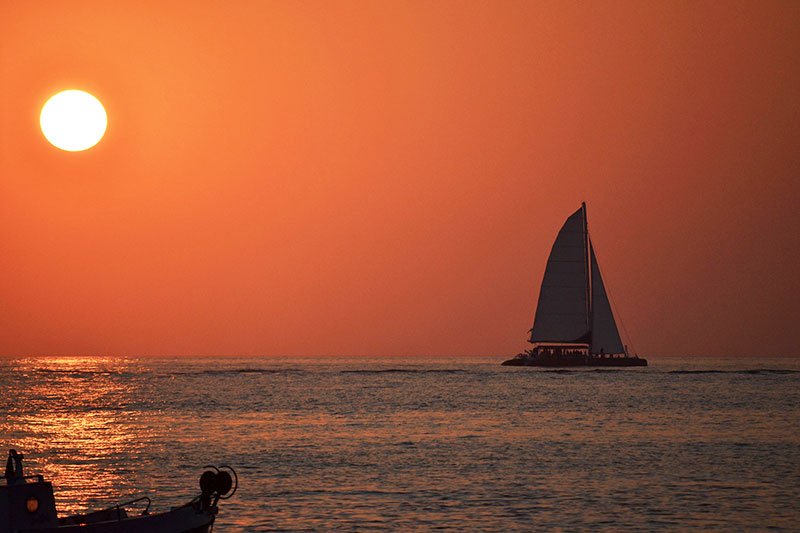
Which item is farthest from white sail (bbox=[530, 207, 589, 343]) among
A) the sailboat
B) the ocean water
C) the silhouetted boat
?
the silhouetted boat

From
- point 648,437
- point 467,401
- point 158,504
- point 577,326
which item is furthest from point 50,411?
point 577,326

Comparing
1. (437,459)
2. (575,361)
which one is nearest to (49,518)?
(437,459)

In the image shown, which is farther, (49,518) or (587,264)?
(587,264)

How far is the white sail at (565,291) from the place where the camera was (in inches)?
6452

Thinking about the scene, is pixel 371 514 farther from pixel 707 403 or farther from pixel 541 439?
pixel 707 403

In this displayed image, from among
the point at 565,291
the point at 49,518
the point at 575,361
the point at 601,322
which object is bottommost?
the point at 49,518

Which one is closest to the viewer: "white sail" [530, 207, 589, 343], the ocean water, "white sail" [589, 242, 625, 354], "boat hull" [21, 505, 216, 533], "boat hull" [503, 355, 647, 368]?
"boat hull" [21, 505, 216, 533]

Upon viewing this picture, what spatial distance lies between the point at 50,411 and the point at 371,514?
69.3m

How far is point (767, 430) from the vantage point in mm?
77062

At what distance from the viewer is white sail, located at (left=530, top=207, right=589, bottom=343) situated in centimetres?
16388

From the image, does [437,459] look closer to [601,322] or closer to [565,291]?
[565,291]

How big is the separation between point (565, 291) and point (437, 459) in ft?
369

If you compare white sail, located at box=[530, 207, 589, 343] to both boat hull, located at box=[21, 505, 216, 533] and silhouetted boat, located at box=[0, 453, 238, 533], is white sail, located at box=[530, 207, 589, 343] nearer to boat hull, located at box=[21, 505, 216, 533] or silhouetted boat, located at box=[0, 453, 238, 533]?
boat hull, located at box=[21, 505, 216, 533]

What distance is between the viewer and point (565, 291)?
166 meters
